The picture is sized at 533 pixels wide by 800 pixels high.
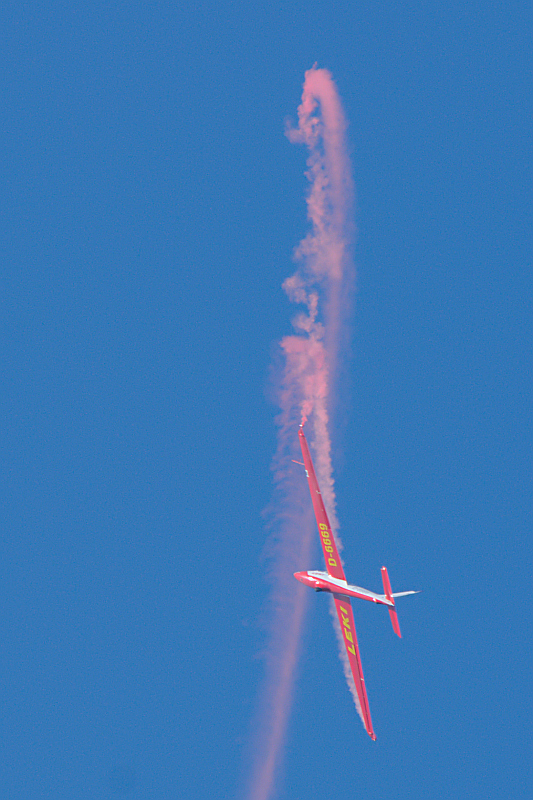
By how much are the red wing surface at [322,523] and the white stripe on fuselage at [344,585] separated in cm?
32

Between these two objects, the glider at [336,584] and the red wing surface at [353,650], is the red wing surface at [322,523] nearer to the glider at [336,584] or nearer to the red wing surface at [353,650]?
the glider at [336,584]

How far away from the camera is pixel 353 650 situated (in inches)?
2685

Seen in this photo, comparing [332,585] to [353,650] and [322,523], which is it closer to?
[322,523]

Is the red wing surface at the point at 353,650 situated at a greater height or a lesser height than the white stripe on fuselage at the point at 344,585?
lesser

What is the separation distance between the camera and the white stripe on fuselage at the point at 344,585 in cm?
6531

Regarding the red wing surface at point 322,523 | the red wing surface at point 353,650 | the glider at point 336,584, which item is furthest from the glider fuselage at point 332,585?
the red wing surface at point 353,650

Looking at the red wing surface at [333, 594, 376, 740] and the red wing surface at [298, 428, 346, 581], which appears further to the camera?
the red wing surface at [333, 594, 376, 740]

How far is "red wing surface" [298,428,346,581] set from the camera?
219ft

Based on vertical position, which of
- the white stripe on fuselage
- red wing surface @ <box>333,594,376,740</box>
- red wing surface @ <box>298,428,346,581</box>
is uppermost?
red wing surface @ <box>298,428,346,581</box>

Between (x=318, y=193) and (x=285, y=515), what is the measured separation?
846 inches

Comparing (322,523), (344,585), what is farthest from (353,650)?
(322,523)

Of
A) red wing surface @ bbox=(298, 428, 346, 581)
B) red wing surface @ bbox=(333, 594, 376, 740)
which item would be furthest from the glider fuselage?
red wing surface @ bbox=(333, 594, 376, 740)

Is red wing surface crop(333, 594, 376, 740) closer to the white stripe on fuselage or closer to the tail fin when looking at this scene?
the white stripe on fuselage

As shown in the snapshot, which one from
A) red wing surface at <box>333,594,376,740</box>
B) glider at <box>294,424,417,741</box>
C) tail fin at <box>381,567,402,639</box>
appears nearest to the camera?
tail fin at <box>381,567,402,639</box>
